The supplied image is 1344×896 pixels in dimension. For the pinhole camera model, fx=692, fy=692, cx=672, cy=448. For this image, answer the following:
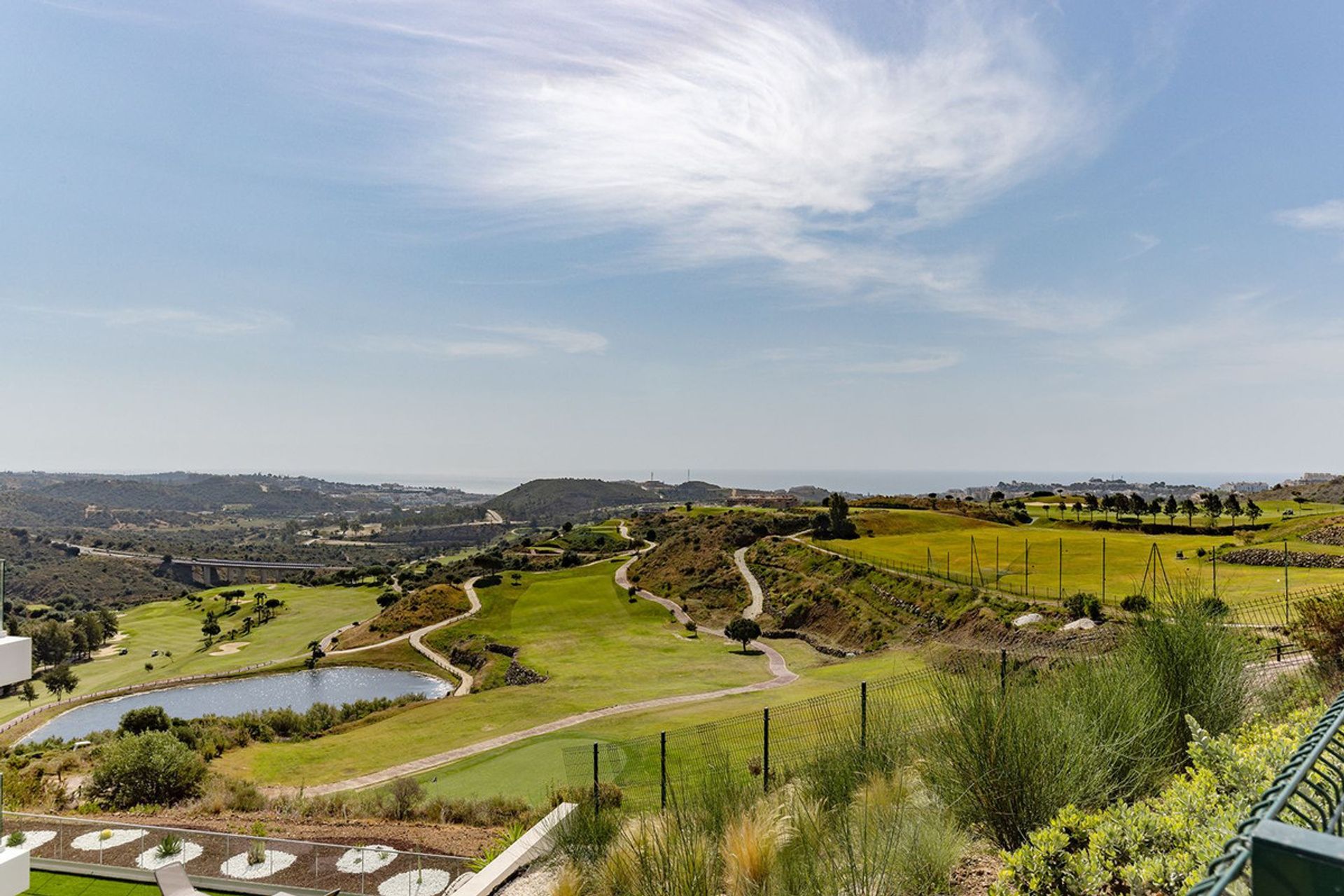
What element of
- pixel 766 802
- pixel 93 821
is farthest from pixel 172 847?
pixel 766 802

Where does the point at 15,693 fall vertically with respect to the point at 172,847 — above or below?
below

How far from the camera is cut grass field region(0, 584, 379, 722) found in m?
57.7

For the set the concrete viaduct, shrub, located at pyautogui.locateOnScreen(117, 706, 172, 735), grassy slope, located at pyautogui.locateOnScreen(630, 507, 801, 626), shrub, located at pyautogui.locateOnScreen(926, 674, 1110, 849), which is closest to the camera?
shrub, located at pyautogui.locateOnScreen(926, 674, 1110, 849)

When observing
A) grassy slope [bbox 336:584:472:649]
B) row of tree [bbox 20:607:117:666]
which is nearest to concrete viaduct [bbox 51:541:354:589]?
A: row of tree [bbox 20:607:117:666]

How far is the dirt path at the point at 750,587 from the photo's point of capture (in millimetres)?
55253

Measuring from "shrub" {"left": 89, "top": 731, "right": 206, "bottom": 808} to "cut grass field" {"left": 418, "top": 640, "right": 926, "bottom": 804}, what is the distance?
19.7ft

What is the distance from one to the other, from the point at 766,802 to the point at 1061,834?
160 inches

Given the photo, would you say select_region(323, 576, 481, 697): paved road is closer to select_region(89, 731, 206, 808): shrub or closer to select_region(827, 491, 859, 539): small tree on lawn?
select_region(89, 731, 206, 808): shrub

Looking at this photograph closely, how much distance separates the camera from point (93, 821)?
12.2 meters

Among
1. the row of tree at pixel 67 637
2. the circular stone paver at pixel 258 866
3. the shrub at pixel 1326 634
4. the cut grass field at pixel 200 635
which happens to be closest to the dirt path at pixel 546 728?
the circular stone paver at pixel 258 866

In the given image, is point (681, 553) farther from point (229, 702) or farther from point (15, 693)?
point (15, 693)

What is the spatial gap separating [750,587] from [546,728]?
35609mm

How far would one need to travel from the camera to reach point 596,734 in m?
24.9

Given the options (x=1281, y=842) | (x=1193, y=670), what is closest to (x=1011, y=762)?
(x=1193, y=670)
